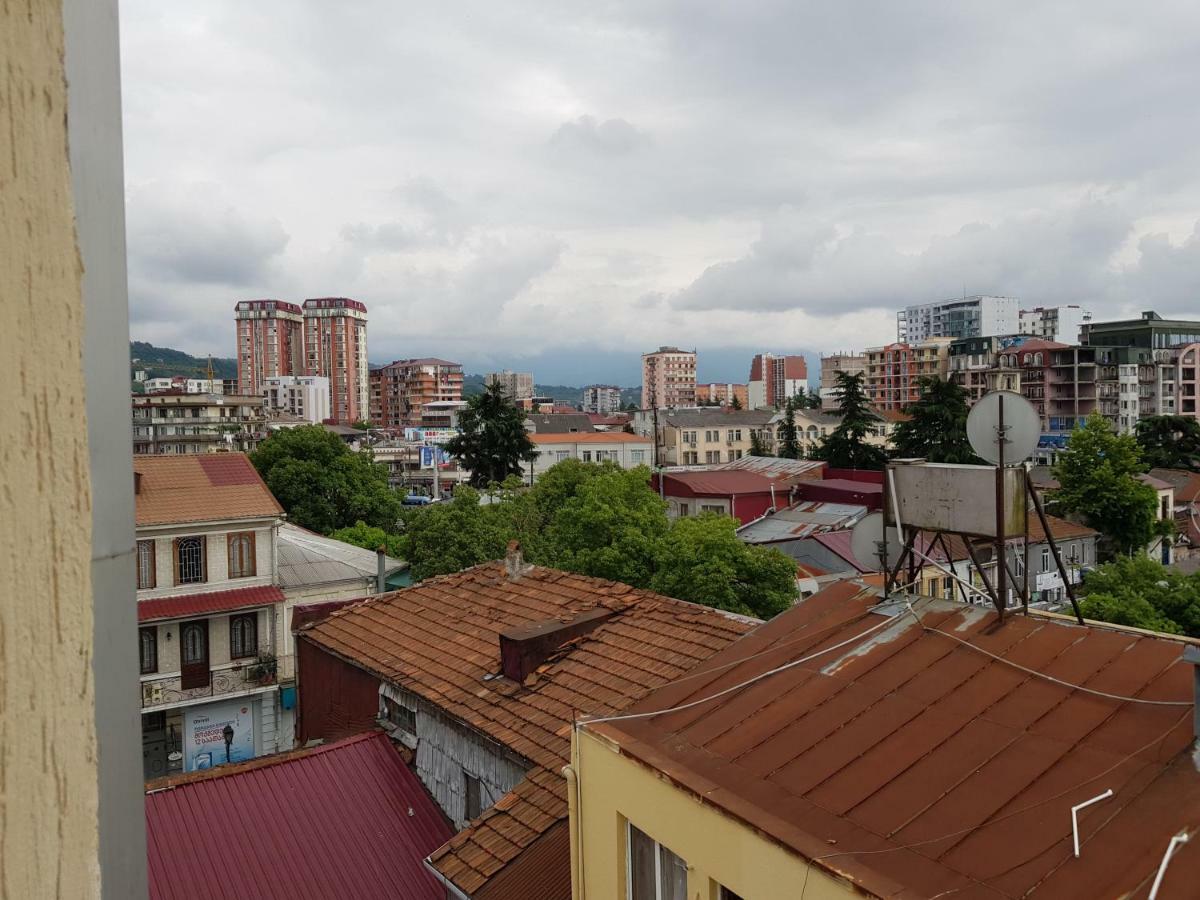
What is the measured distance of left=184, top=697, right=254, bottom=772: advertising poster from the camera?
69.1ft

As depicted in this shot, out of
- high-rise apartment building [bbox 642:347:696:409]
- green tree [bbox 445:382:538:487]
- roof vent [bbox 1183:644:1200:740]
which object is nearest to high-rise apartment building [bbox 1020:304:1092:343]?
high-rise apartment building [bbox 642:347:696:409]

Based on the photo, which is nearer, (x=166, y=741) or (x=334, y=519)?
(x=166, y=741)

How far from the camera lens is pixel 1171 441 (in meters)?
61.0

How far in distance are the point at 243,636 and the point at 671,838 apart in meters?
20.0

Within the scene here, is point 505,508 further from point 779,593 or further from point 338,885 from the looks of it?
point 338,885

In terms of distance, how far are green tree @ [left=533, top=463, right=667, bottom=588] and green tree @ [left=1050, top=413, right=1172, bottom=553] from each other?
23123 mm

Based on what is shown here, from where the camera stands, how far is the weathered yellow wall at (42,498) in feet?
2.49

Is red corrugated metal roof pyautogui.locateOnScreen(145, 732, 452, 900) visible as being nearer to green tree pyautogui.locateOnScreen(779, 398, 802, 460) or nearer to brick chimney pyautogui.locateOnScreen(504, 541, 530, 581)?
brick chimney pyautogui.locateOnScreen(504, 541, 530, 581)

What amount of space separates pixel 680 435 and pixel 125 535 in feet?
237

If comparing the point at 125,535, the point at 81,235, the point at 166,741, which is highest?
the point at 81,235

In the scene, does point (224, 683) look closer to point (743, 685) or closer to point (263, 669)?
point (263, 669)

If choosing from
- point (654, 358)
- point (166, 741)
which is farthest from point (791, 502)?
point (654, 358)

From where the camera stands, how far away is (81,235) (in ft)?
2.83

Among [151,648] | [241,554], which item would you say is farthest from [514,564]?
[151,648]
